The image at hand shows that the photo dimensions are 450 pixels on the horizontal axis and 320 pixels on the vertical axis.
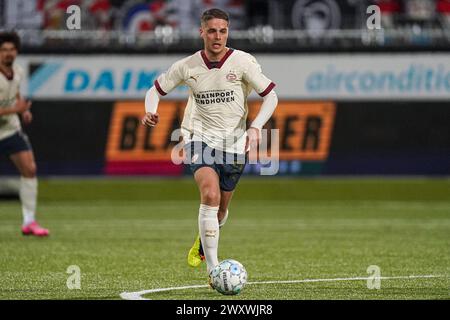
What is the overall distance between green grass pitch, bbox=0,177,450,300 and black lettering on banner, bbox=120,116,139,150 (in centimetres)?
70

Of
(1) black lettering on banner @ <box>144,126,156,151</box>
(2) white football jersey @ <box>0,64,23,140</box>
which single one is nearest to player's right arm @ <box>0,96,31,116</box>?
(2) white football jersey @ <box>0,64,23,140</box>

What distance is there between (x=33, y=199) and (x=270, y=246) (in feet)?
10.9

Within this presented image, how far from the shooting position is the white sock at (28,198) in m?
14.9

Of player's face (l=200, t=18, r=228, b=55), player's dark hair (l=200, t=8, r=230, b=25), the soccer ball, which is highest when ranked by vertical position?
player's dark hair (l=200, t=8, r=230, b=25)

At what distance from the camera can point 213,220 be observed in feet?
31.2

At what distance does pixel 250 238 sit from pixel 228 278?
614cm

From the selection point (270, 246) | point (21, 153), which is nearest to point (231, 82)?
point (270, 246)

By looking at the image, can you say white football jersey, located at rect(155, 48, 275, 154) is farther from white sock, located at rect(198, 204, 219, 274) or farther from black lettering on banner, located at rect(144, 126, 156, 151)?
black lettering on banner, located at rect(144, 126, 156, 151)

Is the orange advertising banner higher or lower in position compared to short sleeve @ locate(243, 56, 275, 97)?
lower

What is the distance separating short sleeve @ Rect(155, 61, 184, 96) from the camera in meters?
10.0

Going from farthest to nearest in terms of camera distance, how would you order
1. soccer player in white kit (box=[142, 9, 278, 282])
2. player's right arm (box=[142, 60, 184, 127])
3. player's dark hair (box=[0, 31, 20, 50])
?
player's dark hair (box=[0, 31, 20, 50]) → player's right arm (box=[142, 60, 184, 127]) → soccer player in white kit (box=[142, 9, 278, 282])

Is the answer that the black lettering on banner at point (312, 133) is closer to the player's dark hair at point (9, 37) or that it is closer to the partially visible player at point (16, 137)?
the partially visible player at point (16, 137)

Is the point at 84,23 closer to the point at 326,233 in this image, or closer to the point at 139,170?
the point at 139,170

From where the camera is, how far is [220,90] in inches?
392
